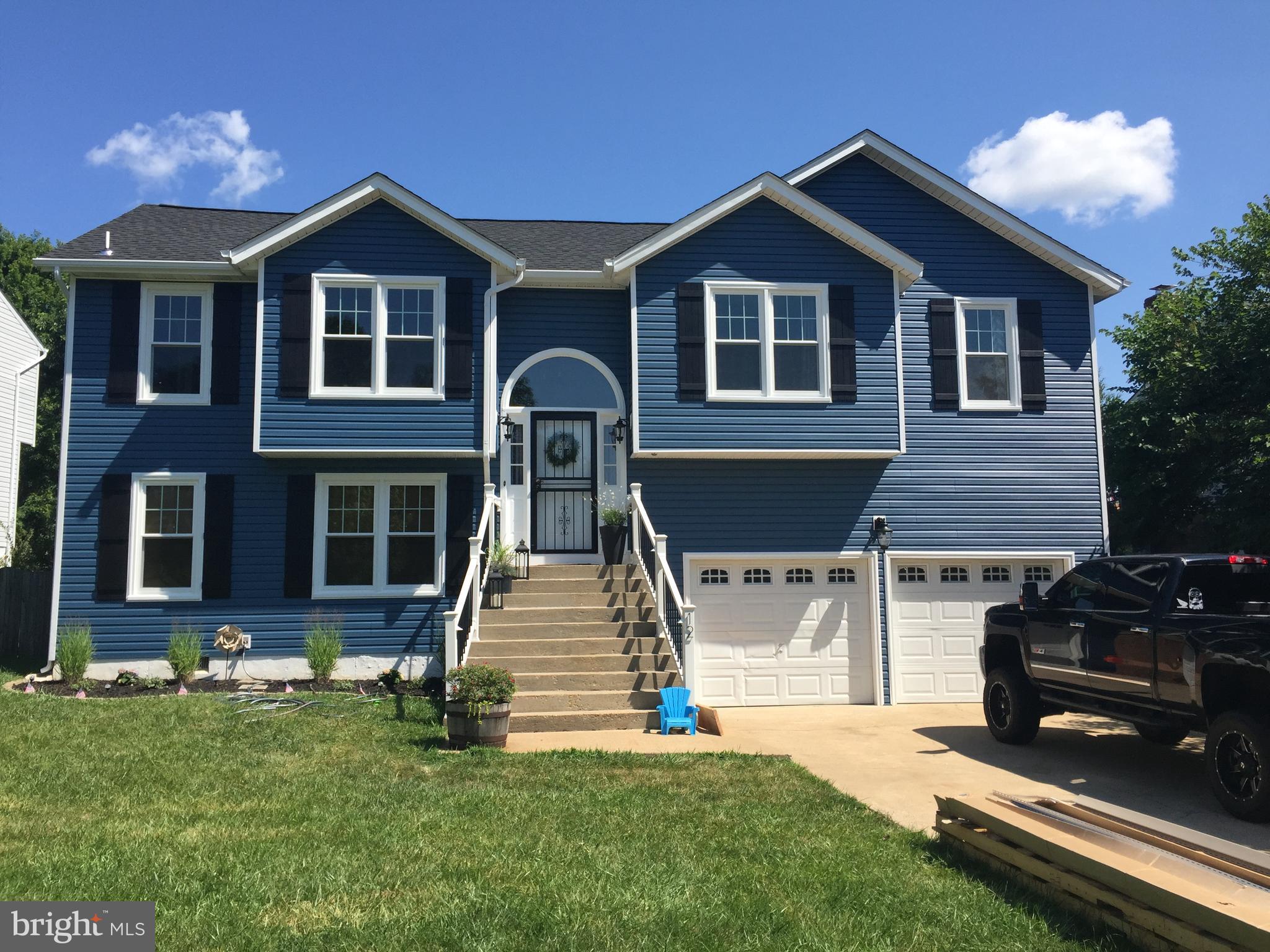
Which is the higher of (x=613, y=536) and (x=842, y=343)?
(x=842, y=343)

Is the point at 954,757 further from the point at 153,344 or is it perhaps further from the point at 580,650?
the point at 153,344

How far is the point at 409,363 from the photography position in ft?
43.3

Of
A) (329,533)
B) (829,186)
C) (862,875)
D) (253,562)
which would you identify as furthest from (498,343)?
(862,875)

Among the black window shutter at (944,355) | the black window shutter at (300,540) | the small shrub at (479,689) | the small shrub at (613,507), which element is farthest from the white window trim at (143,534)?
the black window shutter at (944,355)

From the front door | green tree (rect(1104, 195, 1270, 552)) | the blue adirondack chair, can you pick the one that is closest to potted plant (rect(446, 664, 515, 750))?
the blue adirondack chair

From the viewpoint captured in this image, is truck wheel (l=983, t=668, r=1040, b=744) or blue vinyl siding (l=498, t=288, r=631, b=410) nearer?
truck wheel (l=983, t=668, r=1040, b=744)

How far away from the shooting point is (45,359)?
101 ft

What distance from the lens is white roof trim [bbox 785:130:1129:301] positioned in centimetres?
1462

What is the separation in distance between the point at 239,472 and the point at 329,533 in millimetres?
1481

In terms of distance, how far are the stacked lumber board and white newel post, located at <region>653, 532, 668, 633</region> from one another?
602 cm

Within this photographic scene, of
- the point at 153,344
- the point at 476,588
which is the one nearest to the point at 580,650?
the point at 476,588

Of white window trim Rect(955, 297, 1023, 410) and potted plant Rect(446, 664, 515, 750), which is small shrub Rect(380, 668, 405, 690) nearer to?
potted plant Rect(446, 664, 515, 750)

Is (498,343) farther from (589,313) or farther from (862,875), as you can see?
(862,875)

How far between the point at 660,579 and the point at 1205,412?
987 centimetres
